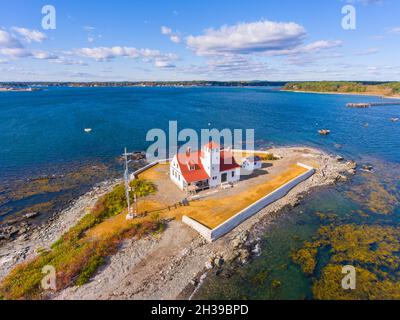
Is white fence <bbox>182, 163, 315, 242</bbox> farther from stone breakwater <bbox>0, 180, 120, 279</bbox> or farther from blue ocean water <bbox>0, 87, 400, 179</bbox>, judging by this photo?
blue ocean water <bbox>0, 87, 400, 179</bbox>

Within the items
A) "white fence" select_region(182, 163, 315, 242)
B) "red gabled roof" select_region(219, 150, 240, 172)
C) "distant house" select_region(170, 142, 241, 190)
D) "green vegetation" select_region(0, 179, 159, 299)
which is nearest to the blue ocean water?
"distant house" select_region(170, 142, 241, 190)

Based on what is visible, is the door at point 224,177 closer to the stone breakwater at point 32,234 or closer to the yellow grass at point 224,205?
the yellow grass at point 224,205

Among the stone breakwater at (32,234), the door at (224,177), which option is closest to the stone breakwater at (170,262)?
the door at (224,177)

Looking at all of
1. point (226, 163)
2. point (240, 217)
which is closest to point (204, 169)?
point (226, 163)

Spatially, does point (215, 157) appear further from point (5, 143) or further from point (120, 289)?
point (5, 143)
